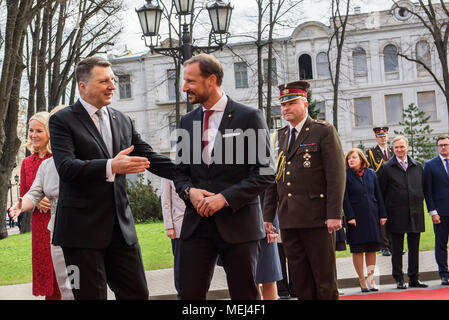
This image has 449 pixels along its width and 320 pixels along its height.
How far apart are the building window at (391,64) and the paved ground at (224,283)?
3771 centimetres

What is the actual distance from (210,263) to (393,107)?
147 ft

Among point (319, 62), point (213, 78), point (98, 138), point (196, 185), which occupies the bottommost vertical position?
point (196, 185)

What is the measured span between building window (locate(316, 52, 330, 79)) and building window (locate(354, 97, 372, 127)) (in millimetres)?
3094

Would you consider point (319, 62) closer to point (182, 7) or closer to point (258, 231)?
point (182, 7)

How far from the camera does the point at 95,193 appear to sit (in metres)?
4.58

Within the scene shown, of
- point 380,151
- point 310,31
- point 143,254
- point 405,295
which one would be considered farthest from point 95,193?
point 310,31

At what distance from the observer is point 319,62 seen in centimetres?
4903

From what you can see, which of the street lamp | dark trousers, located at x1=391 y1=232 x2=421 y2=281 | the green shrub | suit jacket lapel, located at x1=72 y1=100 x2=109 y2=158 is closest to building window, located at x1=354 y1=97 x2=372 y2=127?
the green shrub

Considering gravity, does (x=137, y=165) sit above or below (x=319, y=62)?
below

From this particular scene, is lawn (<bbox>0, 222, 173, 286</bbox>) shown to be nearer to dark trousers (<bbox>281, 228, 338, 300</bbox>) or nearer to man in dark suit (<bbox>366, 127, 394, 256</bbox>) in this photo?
man in dark suit (<bbox>366, 127, 394, 256</bbox>)

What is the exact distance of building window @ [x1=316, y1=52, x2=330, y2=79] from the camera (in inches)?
1925

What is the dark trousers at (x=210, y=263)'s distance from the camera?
449cm
